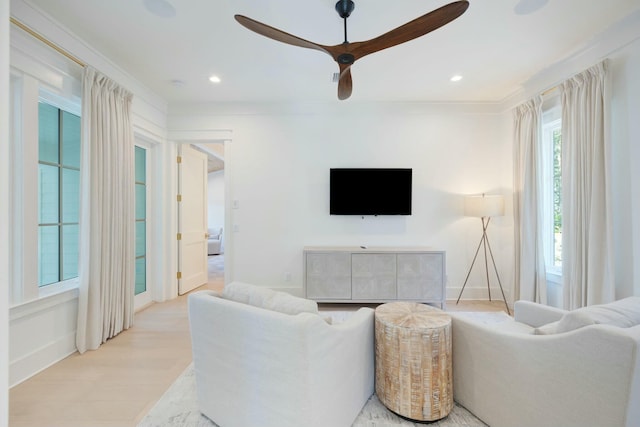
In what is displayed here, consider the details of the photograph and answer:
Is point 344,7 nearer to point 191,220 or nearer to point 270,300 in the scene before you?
point 270,300

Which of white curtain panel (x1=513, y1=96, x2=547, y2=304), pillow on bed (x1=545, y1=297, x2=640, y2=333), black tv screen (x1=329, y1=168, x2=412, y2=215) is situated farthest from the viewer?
black tv screen (x1=329, y1=168, x2=412, y2=215)

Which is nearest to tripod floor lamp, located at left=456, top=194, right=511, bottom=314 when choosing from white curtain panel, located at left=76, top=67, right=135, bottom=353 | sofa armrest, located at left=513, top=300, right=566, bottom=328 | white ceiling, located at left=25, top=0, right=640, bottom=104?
white ceiling, located at left=25, top=0, right=640, bottom=104

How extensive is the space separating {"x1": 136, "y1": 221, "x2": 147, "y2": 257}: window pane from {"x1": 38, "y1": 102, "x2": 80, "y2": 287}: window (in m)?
0.94

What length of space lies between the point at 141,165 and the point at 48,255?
159 centimetres

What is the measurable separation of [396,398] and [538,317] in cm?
114

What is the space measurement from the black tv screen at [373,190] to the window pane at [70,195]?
108 inches

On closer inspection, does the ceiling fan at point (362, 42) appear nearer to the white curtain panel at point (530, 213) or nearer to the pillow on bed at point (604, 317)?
the pillow on bed at point (604, 317)

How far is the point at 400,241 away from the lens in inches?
152

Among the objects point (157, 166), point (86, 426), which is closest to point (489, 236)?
point (86, 426)

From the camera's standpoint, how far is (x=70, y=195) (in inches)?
100

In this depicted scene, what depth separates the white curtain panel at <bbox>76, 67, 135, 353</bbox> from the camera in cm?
245

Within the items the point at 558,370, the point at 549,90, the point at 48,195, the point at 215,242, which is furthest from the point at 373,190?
the point at 215,242

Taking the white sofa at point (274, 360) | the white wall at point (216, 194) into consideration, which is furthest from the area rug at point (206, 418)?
the white wall at point (216, 194)

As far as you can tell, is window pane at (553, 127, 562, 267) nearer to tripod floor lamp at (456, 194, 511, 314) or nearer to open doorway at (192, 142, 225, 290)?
tripod floor lamp at (456, 194, 511, 314)
